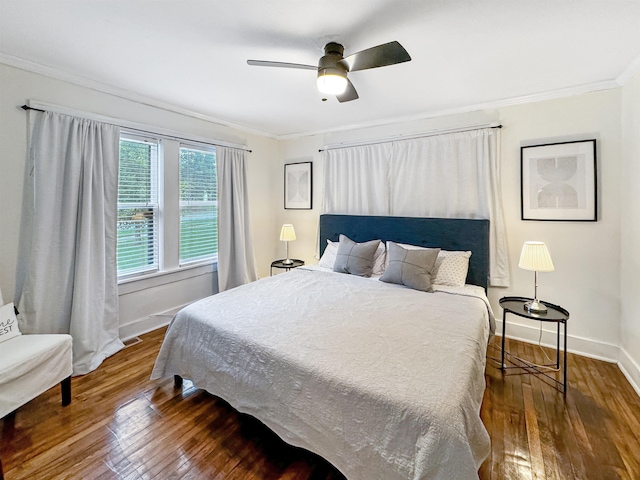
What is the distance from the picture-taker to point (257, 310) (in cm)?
215

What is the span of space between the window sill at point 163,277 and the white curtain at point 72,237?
7.7 inches

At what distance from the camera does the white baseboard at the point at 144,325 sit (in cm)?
299

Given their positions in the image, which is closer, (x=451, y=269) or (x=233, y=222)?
(x=451, y=269)

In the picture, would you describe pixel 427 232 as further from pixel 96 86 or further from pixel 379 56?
pixel 96 86

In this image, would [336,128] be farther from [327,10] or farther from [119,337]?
[119,337]

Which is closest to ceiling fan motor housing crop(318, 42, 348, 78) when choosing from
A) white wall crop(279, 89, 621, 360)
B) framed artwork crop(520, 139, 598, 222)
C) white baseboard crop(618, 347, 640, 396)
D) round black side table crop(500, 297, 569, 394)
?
white wall crop(279, 89, 621, 360)

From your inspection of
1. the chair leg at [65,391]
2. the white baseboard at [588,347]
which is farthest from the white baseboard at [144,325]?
the white baseboard at [588,347]

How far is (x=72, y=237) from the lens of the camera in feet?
8.14

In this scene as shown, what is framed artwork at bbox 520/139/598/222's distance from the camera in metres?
2.60

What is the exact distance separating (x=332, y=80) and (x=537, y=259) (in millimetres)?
2142

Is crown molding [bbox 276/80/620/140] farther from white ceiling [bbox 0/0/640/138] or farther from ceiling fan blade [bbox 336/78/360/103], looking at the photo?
ceiling fan blade [bbox 336/78/360/103]

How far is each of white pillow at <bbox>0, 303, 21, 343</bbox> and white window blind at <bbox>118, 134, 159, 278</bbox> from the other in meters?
0.98

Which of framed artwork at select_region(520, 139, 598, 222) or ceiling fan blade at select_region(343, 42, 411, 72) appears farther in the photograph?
framed artwork at select_region(520, 139, 598, 222)

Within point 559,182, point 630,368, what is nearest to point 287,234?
point 559,182
